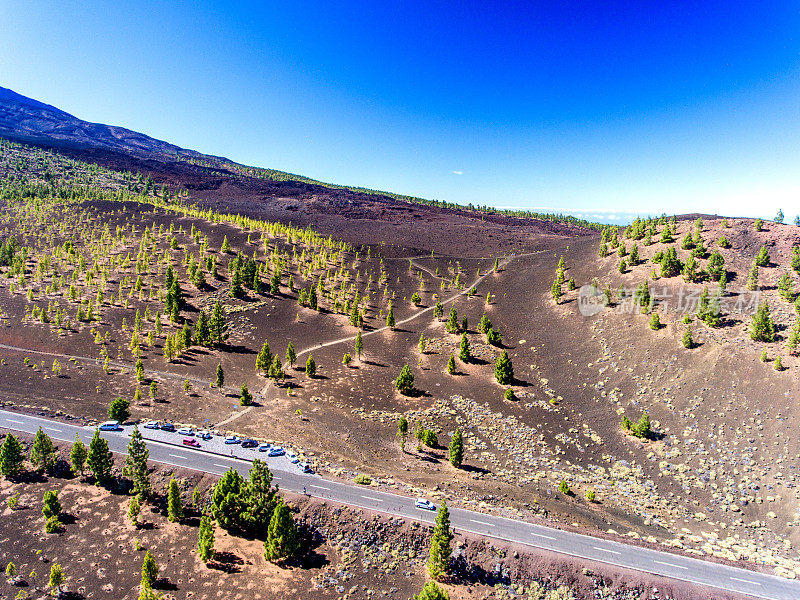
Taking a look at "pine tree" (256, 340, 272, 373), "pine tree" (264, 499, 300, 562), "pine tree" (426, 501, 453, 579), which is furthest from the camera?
"pine tree" (256, 340, 272, 373)

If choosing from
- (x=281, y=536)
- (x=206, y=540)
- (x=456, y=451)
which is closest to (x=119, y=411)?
(x=206, y=540)

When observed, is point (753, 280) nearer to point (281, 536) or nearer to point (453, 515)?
point (453, 515)

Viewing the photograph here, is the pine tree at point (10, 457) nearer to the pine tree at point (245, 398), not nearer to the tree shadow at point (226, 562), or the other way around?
the pine tree at point (245, 398)

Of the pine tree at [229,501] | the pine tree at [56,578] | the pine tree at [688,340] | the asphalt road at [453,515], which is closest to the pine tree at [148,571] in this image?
the pine tree at [229,501]

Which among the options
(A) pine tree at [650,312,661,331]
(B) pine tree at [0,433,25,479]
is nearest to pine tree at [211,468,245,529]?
(B) pine tree at [0,433,25,479]

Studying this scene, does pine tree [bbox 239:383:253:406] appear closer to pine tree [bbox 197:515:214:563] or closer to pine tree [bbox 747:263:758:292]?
pine tree [bbox 197:515:214:563]

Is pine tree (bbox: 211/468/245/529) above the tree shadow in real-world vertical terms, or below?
above
